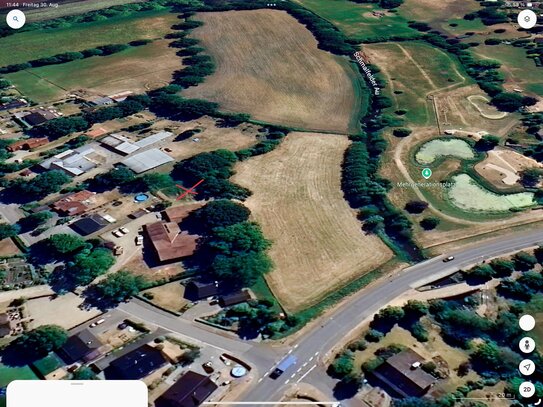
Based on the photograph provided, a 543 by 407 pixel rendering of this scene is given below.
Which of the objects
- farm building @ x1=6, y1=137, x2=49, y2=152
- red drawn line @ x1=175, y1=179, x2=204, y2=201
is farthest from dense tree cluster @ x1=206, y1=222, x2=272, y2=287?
farm building @ x1=6, y1=137, x2=49, y2=152

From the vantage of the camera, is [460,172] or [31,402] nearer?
[31,402]

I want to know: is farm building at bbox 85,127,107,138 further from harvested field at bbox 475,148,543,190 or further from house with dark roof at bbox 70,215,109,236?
harvested field at bbox 475,148,543,190

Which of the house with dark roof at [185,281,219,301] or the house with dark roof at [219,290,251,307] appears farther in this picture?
the house with dark roof at [185,281,219,301]

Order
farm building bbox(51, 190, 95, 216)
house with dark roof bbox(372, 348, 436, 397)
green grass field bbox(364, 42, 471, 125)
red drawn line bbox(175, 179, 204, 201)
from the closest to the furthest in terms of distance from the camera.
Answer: house with dark roof bbox(372, 348, 436, 397)
farm building bbox(51, 190, 95, 216)
red drawn line bbox(175, 179, 204, 201)
green grass field bbox(364, 42, 471, 125)

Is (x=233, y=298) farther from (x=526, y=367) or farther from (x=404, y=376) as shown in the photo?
(x=526, y=367)

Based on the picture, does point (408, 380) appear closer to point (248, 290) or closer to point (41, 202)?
point (248, 290)

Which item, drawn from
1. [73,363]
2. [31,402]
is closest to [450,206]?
[73,363]
